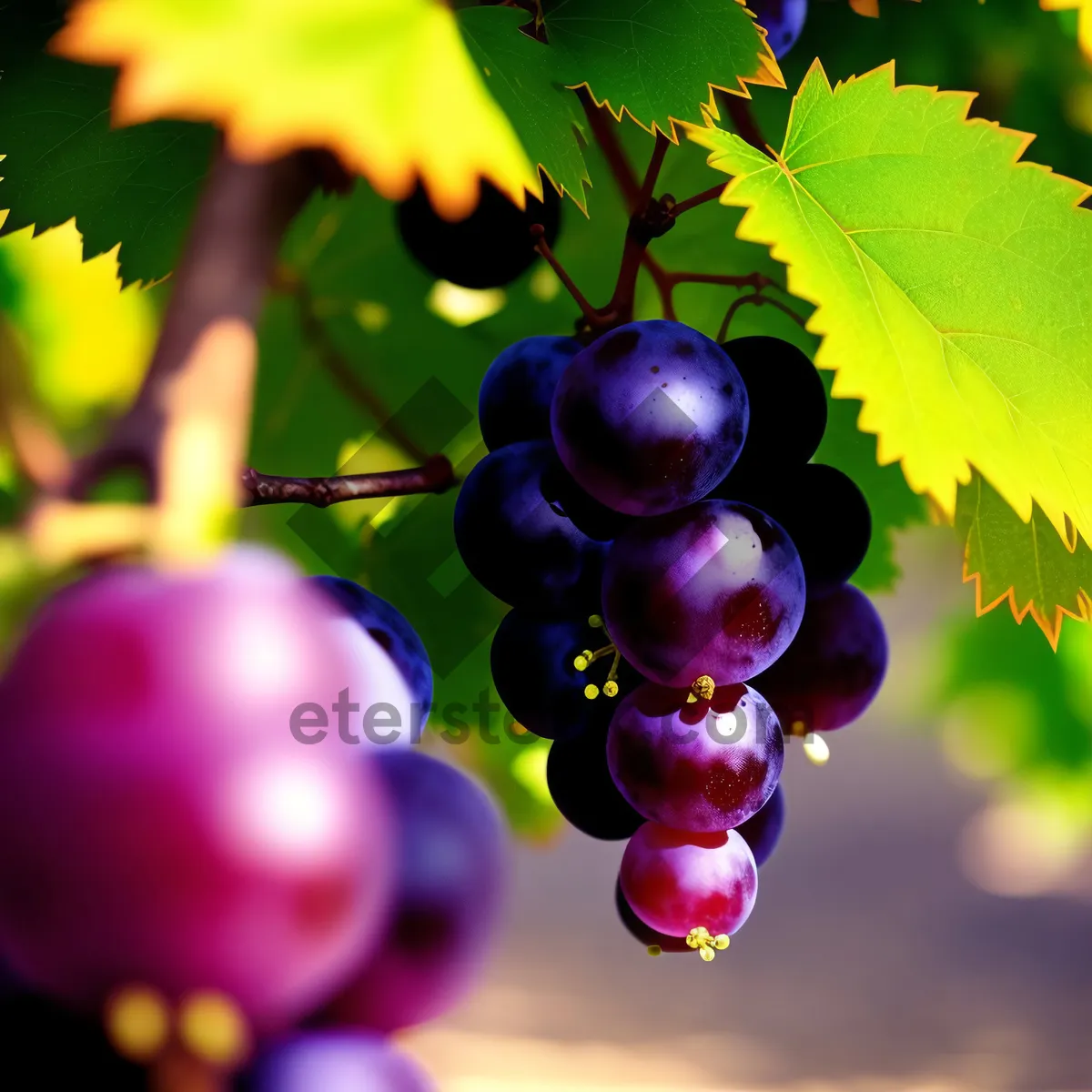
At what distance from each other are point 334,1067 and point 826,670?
36 centimetres

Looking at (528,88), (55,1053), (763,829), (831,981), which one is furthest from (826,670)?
(831,981)

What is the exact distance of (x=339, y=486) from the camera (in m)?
0.37

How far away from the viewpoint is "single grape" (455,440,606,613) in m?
0.44

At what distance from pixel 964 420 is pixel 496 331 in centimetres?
39

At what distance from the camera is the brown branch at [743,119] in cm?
54

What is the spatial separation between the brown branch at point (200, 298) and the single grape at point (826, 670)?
373mm

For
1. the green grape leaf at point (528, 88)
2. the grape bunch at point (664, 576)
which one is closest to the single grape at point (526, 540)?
the grape bunch at point (664, 576)

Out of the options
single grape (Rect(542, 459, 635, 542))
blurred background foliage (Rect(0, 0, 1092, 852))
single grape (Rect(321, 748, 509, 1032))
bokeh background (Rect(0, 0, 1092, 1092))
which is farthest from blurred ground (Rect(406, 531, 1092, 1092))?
single grape (Rect(321, 748, 509, 1032))

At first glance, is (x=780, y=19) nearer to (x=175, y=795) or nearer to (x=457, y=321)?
(x=457, y=321)

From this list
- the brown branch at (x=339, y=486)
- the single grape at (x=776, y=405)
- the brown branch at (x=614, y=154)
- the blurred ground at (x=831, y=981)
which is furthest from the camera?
the blurred ground at (x=831, y=981)

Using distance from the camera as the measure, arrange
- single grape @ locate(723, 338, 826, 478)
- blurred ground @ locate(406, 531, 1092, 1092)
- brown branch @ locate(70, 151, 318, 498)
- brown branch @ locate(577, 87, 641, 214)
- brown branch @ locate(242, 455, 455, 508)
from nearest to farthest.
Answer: brown branch @ locate(70, 151, 318, 498)
brown branch @ locate(242, 455, 455, 508)
single grape @ locate(723, 338, 826, 478)
brown branch @ locate(577, 87, 641, 214)
blurred ground @ locate(406, 531, 1092, 1092)

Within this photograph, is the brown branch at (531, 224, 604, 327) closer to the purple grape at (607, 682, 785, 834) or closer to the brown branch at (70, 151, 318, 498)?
the purple grape at (607, 682, 785, 834)

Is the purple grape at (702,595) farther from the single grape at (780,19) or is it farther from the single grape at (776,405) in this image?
the single grape at (780,19)

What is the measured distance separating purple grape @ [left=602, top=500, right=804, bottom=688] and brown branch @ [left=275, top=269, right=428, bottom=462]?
27cm
